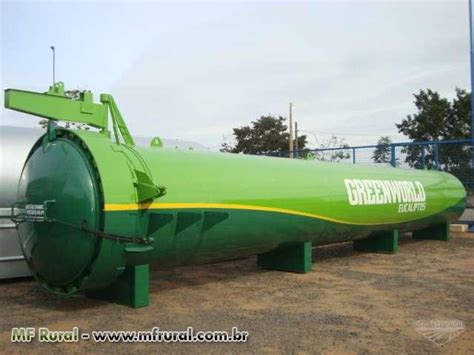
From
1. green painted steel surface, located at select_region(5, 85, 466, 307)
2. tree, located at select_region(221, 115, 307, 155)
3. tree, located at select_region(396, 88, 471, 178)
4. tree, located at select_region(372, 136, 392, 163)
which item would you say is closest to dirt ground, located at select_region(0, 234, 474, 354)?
green painted steel surface, located at select_region(5, 85, 466, 307)

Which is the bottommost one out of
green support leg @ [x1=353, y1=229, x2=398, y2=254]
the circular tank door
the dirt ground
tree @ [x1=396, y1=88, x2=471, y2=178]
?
the dirt ground

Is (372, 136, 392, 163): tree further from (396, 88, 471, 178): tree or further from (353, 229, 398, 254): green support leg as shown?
(396, 88, 471, 178): tree

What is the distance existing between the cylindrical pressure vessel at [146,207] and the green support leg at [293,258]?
0.83 ft

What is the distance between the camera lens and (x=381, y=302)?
584 centimetres

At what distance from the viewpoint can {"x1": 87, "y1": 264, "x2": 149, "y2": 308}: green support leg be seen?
5.28 metres

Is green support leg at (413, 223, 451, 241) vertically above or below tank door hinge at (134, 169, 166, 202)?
below

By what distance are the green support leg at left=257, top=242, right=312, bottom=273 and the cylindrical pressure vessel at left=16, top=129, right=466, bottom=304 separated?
252 mm

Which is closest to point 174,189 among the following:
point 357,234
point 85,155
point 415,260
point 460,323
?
point 85,155

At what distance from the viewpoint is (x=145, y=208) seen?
5.06m

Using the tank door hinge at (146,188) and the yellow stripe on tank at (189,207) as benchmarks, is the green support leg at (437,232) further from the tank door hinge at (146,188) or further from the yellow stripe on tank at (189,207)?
the tank door hinge at (146,188)

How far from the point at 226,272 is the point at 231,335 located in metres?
3.18

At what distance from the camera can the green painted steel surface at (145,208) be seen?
4836 mm

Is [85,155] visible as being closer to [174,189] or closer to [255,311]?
[174,189]

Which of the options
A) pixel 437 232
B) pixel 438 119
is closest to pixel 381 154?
pixel 437 232
